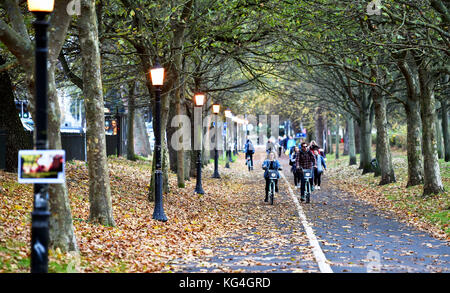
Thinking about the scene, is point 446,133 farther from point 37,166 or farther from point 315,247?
point 37,166

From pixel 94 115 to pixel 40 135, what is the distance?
542cm

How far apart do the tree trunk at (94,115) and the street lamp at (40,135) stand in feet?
16.2

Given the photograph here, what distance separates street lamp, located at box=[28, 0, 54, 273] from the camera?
21.9 feet

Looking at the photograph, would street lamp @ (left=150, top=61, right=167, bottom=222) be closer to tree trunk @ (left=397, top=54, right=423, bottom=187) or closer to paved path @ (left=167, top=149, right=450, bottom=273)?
paved path @ (left=167, top=149, right=450, bottom=273)

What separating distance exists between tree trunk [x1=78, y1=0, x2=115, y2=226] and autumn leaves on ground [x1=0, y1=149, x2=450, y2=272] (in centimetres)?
48

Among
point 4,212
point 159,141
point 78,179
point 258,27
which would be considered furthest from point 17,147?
point 258,27

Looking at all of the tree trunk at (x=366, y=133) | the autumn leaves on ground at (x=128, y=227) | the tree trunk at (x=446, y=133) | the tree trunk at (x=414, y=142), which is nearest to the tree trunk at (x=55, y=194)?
the autumn leaves on ground at (x=128, y=227)

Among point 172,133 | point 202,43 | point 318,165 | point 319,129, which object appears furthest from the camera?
point 319,129

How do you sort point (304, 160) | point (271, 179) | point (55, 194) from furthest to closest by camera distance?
point (304, 160), point (271, 179), point (55, 194)

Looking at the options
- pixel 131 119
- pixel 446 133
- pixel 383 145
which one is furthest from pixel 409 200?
pixel 446 133

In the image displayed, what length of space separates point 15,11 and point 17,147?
8866 mm

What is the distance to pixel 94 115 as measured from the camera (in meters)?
12.2

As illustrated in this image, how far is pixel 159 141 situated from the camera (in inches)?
624
